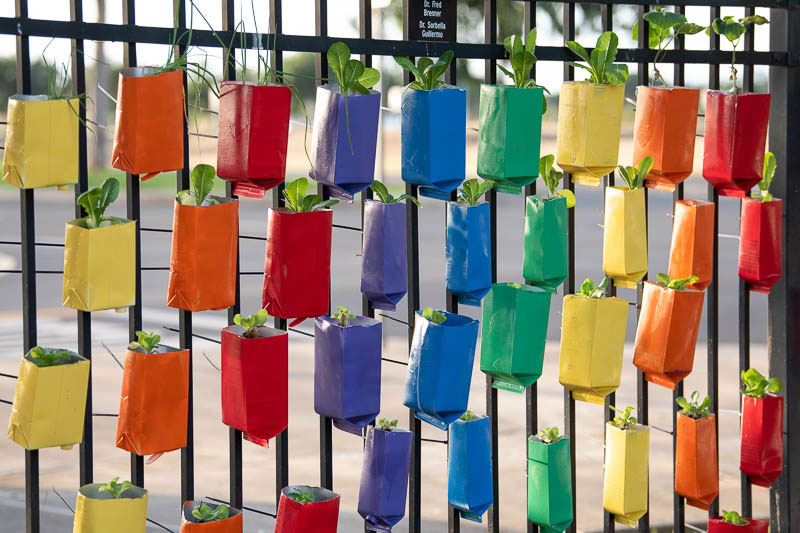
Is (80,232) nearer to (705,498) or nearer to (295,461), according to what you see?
(705,498)

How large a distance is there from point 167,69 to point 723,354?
4.14 meters

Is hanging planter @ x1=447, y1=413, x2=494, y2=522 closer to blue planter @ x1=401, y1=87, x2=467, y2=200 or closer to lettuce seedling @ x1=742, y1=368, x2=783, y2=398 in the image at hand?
blue planter @ x1=401, y1=87, x2=467, y2=200

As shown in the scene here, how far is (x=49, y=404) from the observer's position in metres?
1.20

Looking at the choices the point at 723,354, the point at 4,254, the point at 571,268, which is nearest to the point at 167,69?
the point at 571,268

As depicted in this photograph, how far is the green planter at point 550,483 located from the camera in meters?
1.55

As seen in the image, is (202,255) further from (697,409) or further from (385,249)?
(697,409)

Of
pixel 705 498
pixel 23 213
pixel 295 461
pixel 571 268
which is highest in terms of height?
pixel 23 213

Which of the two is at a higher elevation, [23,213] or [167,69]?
[167,69]

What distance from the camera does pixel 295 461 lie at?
3582mm

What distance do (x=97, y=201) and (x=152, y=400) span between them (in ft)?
0.86

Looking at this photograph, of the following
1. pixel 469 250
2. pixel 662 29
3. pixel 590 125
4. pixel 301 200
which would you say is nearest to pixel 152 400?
pixel 301 200

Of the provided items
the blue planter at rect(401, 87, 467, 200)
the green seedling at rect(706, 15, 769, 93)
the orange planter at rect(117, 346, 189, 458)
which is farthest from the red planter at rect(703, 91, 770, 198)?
the orange planter at rect(117, 346, 189, 458)

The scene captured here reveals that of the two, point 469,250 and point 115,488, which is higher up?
point 469,250

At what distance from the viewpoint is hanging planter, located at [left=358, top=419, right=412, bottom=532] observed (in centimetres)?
140
